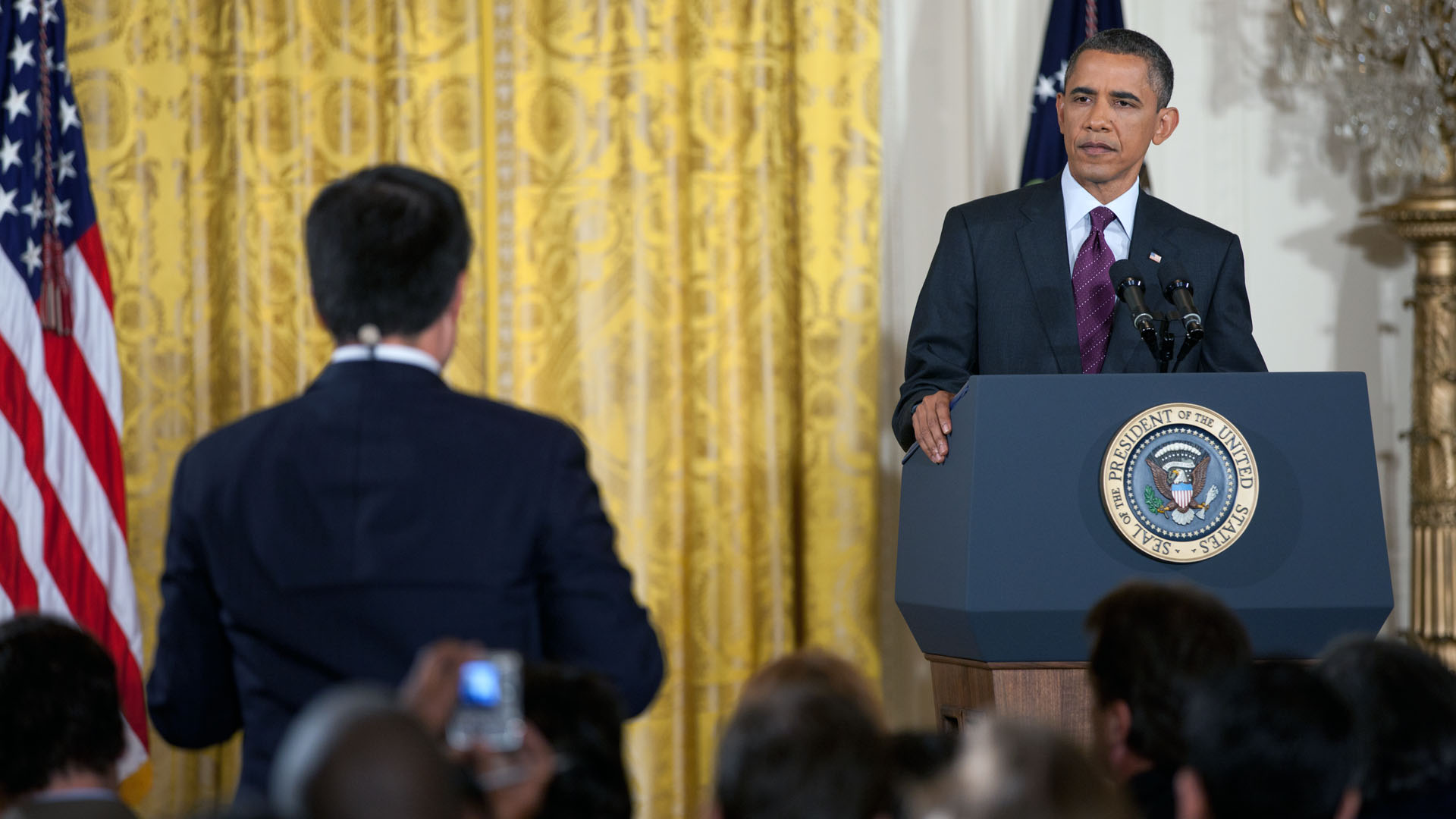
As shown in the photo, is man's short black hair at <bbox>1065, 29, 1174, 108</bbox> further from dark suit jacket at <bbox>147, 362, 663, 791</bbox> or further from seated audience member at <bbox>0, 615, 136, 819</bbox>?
seated audience member at <bbox>0, 615, 136, 819</bbox>

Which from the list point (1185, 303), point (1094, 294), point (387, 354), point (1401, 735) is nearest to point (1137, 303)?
point (1185, 303)

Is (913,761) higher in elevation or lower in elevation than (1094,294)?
lower

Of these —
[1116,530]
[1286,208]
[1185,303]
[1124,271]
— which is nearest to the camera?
[1116,530]

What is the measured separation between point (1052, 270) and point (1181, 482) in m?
0.84

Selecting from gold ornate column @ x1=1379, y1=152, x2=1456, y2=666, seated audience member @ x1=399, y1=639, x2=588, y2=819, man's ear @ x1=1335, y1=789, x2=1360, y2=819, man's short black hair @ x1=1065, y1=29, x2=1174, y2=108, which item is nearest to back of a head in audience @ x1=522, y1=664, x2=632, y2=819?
seated audience member @ x1=399, y1=639, x2=588, y2=819

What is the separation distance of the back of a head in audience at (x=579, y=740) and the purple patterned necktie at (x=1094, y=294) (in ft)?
6.16

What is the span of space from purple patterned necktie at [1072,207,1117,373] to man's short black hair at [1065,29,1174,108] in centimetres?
39

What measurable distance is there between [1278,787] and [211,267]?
3.84 m

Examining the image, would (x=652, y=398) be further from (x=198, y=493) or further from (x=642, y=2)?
(x=198, y=493)

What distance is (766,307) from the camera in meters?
4.73

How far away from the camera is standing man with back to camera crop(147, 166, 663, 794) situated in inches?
75.9

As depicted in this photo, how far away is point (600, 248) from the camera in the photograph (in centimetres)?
470

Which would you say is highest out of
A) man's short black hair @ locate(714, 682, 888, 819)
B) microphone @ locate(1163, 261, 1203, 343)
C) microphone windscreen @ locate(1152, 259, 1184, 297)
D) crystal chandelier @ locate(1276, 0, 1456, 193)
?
crystal chandelier @ locate(1276, 0, 1456, 193)

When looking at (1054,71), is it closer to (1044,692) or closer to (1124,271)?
(1124,271)
